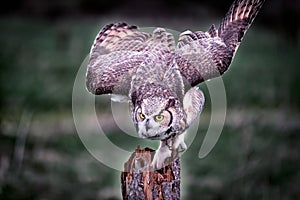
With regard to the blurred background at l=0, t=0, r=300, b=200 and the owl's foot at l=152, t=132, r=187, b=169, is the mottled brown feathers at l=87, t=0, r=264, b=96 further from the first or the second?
the blurred background at l=0, t=0, r=300, b=200

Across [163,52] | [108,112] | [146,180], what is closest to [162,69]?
[163,52]

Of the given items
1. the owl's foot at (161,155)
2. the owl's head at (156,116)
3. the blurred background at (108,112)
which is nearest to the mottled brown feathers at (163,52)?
the owl's head at (156,116)

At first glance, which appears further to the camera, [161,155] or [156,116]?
[161,155]

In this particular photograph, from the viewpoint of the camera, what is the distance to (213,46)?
2.59 m

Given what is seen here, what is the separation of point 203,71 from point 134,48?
277 millimetres

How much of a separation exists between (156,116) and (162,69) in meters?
0.21

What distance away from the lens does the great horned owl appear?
2.30 metres

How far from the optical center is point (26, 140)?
4086 mm

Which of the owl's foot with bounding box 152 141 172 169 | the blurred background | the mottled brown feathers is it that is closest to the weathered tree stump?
the owl's foot with bounding box 152 141 172 169

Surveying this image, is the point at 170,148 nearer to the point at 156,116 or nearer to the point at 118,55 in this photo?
the point at 156,116

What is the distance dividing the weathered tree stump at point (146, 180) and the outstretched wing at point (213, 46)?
0.31 metres

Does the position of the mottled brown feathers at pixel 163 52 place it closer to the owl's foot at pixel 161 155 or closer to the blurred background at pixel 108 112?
the owl's foot at pixel 161 155

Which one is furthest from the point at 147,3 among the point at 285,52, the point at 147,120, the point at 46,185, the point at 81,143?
the point at 147,120

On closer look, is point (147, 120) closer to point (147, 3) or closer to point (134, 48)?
point (134, 48)
